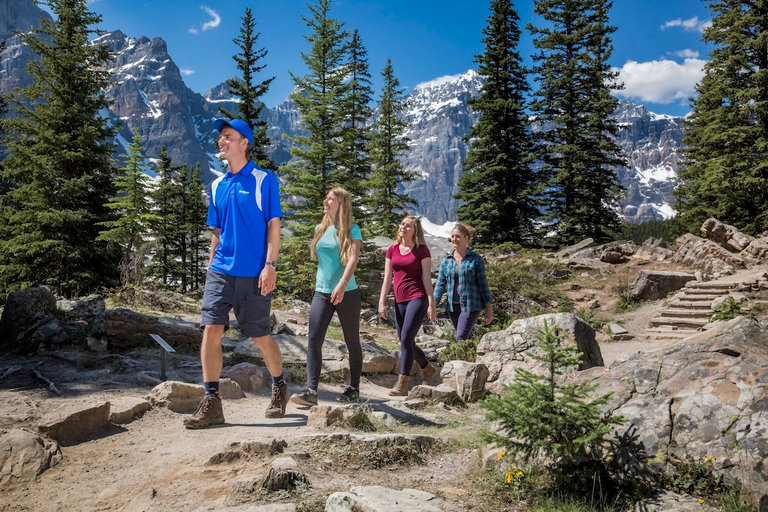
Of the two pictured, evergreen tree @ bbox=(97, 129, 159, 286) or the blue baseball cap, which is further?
evergreen tree @ bbox=(97, 129, 159, 286)

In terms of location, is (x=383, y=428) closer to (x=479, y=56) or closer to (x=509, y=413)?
(x=509, y=413)

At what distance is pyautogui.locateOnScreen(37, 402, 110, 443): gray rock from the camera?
3.39 m

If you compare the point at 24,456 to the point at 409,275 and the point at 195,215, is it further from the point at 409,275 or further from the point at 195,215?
the point at 195,215

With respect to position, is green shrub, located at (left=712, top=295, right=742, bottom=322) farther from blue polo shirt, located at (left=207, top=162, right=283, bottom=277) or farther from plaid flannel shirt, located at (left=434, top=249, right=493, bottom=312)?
blue polo shirt, located at (left=207, top=162, right=283, bottom=277)

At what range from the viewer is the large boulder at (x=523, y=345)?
5.63m

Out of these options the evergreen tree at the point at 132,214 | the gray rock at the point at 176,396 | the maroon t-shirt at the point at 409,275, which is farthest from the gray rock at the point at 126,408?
the evergreen tree at the point at 132,214

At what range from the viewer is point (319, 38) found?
1634cm

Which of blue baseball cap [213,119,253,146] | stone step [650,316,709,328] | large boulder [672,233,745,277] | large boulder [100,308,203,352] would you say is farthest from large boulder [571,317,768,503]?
large boulder [672,233,745,277]

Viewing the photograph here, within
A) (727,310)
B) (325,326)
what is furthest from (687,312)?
(325,326)

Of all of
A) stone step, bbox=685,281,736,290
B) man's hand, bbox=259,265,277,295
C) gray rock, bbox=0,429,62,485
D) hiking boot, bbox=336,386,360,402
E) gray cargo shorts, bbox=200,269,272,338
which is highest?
man's hand, bbox=259,265,277,295

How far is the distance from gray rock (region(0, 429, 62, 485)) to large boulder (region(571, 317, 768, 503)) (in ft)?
11.9

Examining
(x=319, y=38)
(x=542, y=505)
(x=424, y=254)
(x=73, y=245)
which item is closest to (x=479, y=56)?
(x=319, y=38)

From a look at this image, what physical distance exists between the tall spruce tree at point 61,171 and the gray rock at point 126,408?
10171mm

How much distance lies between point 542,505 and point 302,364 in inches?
170
